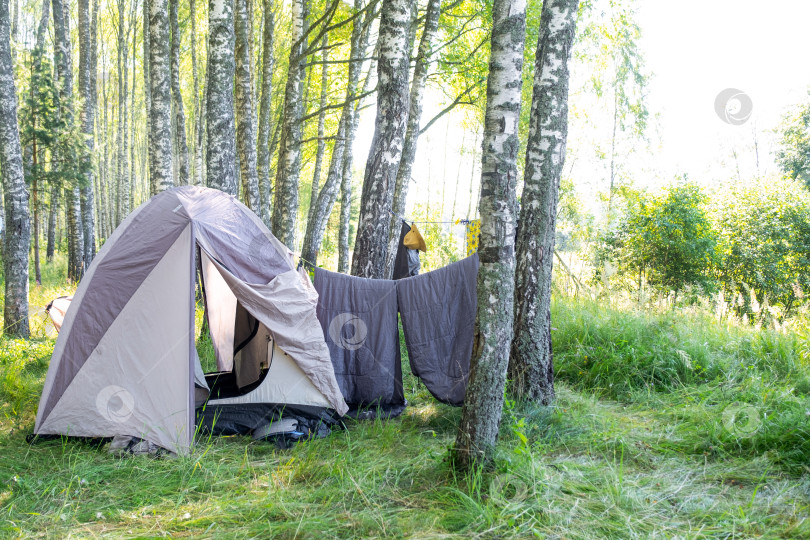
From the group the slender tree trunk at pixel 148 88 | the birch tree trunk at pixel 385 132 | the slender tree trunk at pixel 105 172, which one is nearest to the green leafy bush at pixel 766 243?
the birch tree trunk at pixel 385 132

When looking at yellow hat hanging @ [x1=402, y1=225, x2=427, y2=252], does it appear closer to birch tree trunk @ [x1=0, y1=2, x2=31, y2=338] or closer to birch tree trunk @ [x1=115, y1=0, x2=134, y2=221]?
birch tree trunk @ [x1=0, y1=2, x2=31, y2=338]

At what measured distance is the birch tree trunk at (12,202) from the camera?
5863 mm

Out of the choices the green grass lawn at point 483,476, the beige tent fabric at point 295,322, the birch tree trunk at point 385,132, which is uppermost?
the birch tree trunk at point 385,132

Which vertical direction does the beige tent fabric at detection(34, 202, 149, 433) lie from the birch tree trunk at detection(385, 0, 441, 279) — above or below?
below

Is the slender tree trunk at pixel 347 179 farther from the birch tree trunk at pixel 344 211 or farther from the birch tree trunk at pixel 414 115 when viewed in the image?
the birch tree trunk at pixel 414 115

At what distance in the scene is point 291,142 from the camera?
7895 mm

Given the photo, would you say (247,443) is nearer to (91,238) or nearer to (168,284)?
(168,284)

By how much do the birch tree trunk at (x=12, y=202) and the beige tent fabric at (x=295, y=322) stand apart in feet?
11.5

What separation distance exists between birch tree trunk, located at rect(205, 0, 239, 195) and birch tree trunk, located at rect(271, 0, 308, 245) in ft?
4.32

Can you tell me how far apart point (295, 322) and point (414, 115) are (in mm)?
4648

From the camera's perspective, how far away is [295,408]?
414 cm

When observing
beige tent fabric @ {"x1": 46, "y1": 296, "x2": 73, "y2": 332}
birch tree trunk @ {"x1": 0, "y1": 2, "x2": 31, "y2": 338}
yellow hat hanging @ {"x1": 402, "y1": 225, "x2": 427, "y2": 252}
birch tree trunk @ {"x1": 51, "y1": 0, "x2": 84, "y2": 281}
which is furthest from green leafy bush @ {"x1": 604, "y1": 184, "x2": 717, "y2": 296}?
birch tree trunk @ {"x1": 51, "y1": 0, "x2": 84, "y2": 281}

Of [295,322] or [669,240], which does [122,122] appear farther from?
[669,240]

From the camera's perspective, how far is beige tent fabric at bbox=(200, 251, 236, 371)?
5.56 meters
